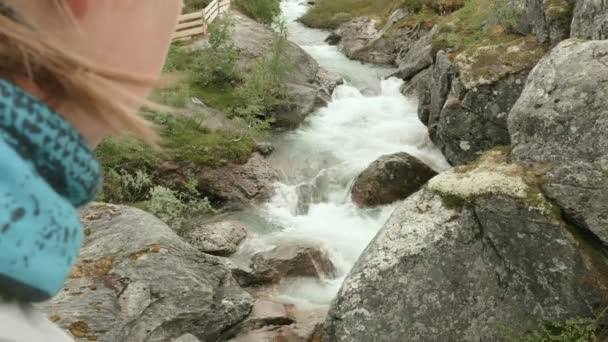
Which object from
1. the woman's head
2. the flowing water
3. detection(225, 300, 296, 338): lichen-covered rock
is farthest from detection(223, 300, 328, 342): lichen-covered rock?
the woman's head

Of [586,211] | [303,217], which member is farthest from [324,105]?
[586,211]

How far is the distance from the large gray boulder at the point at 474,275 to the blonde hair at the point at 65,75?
280 inches

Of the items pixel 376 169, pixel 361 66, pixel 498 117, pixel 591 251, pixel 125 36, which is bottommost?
pixel 361 66

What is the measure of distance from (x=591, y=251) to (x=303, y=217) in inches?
280

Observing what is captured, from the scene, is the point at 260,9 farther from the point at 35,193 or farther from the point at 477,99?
the point at 35,193

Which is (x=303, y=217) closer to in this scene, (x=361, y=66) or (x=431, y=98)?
(x=431, y=98)

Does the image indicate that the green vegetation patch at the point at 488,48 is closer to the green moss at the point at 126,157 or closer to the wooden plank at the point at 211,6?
the green moss at the point at 126,157

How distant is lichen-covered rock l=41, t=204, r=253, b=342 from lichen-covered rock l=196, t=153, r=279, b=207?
5061mm

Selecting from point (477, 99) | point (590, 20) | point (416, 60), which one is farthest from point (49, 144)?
point (416, 60)

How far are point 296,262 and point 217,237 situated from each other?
70.6 inches

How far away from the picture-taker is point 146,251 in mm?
8070

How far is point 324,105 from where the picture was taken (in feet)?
63.9

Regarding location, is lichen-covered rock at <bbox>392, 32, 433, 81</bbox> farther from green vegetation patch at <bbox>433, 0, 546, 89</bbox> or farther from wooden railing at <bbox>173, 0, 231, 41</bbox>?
wooden railing at <bbox>173, 0, 231, 41</bbox>

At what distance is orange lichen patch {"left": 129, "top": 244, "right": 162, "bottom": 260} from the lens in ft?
26.0
